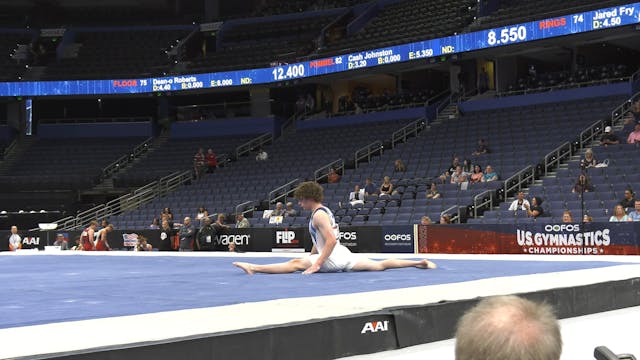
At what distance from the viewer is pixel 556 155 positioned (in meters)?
23.2

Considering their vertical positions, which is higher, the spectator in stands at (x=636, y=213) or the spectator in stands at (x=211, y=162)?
the spectator in stands at (x=211, y=162)

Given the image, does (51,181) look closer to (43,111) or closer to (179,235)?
(43,111)

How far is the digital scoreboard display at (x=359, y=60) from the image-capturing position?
2403 cm

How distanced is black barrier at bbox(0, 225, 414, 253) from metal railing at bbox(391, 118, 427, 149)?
9724 mm

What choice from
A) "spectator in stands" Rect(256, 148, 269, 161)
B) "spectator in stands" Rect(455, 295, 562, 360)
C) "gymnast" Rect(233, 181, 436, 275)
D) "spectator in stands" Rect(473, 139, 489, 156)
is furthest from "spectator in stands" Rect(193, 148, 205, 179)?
"spectator in stands" Rect(455, 295, 562, 360)

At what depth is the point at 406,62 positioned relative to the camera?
94.3 feet

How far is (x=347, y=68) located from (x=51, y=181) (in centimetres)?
1351

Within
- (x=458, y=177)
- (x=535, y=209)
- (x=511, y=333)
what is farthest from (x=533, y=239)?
(x=511, y=333)

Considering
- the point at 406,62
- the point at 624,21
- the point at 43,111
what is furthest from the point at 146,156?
the point at 624,21

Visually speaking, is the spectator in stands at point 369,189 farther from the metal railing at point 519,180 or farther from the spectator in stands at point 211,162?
the spectator in stands at point 211,162

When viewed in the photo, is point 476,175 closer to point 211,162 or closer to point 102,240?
point 102,240

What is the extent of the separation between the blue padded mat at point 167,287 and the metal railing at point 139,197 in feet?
68.4

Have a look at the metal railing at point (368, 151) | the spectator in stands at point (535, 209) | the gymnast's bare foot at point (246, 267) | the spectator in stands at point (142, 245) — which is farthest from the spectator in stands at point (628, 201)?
the spectator in stands at point (142, 245)

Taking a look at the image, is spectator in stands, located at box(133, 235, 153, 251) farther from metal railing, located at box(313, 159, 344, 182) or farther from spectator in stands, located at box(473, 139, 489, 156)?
spectator in stands, located at box(473, 139, 489, 156)
